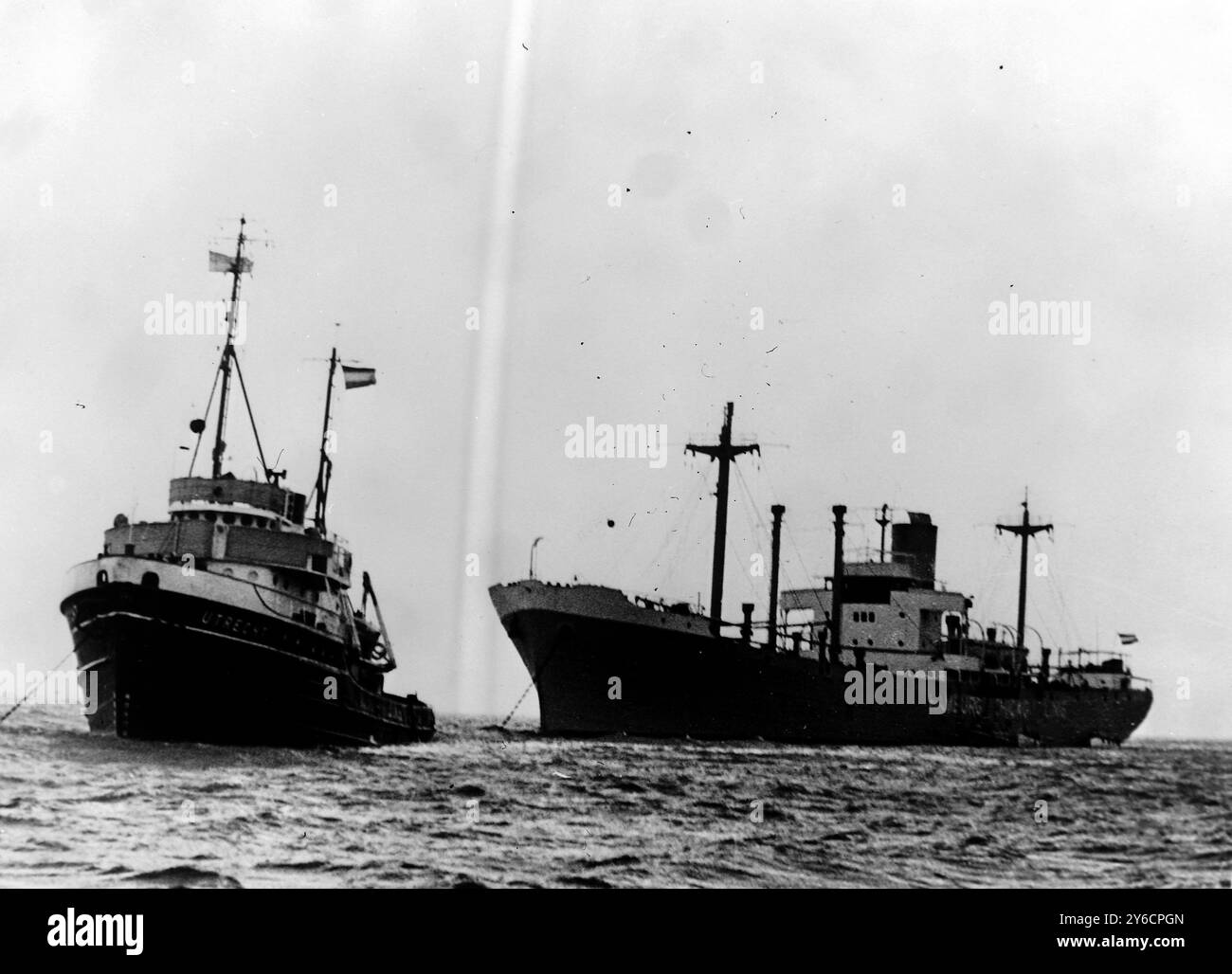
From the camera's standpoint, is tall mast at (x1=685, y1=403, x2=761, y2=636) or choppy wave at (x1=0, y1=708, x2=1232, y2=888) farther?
tall mast at (x1=685, y1=403, x2=761, y2=636)

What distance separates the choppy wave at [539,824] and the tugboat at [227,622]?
988 millimetres

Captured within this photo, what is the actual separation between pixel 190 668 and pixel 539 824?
34.5ft

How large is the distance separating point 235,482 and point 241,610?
5370 millimetres

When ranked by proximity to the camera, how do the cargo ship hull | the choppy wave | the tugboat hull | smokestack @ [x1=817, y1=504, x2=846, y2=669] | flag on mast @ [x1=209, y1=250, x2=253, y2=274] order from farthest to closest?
1. smokestack @ [x1=817, y1=504, x2=846, y2=669]
2. the cargo ship hull
3. flag on mast @ [x1=209, y1=250, x2=253, y2=274]
4. the tugboat hull
5. the choppy wave

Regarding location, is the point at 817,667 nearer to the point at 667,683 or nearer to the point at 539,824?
the point at 667,683

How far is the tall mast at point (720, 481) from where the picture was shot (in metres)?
53.8

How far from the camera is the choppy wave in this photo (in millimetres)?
16641

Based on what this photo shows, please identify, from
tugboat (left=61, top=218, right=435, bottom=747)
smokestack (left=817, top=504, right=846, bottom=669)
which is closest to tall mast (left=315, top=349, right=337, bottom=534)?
tugboat (left=61, top=218, right=435, bottom=747)

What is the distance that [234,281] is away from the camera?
33.4 m

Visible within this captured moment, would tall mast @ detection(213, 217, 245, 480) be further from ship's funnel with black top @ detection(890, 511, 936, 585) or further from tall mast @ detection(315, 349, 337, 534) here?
ship's funnel with black top @ detection(890, 511, 936, 585)

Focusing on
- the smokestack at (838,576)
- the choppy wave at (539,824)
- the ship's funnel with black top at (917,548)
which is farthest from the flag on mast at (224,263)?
the ship's funnel with black top at (917,548)

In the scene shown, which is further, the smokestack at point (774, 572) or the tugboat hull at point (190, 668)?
the smokestack at point (774, 572)

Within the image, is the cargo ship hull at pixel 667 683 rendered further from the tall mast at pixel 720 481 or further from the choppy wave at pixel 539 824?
the choppy wave at pixel 539 824

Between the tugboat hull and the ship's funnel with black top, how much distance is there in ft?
145
